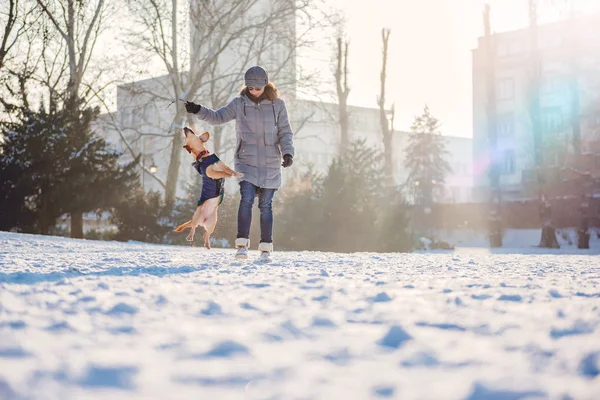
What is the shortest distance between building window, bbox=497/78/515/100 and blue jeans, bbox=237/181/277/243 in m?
47.5

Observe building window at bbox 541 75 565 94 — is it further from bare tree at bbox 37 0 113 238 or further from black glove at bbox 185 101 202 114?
black glove at bbox 185 101 202 114

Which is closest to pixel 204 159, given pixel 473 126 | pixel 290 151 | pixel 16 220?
pixel 290 151

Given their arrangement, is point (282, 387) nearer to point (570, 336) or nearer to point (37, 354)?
point (37, 354)

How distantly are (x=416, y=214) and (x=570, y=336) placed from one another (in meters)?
32.4

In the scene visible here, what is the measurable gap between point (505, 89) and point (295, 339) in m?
52.5

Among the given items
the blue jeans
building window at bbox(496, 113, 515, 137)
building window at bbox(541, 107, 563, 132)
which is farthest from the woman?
building window at bbox(496, 113, 515, 137)

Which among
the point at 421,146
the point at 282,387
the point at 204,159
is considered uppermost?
the point at 421,146

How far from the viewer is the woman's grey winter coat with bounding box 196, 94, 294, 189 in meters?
7.51

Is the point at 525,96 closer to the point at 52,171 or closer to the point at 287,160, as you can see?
the point at 52,171

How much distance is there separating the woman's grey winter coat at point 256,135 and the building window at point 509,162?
45.8 m

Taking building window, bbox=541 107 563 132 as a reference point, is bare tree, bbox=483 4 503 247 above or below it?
below

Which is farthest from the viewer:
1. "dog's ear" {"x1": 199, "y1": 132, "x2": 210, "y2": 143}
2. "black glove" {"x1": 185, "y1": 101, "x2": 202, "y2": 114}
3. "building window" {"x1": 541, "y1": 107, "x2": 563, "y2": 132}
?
"building window" {"x1": 541, "y1": 107, "x2": 563, "y2": 132}

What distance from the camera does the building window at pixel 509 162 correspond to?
5097 cm

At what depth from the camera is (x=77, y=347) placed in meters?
2.50
